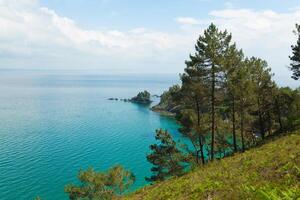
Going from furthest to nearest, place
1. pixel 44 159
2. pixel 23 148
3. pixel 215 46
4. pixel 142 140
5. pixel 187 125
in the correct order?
pixel 142 140
pixel 23 148
pixel 44 159
pixel 187 125
pixel 215 46

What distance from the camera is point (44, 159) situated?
7106 centimetres

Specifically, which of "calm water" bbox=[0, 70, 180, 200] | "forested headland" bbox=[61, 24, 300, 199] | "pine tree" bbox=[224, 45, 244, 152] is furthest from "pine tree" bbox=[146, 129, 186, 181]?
"calm water" bbox=[0, 70, 180, 200]

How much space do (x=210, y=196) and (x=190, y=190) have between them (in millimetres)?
3862

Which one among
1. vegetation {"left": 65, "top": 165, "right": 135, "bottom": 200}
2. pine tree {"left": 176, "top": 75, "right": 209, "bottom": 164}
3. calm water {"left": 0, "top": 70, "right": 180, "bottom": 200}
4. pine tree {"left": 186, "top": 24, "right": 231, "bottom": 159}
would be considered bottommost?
calm water {"left": 0, "top": 70, "right": 180, "bottom": 200}

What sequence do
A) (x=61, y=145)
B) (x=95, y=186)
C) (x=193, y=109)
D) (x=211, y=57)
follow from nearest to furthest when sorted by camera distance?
(x=211, y=57) → (x=193, y=109) → (x=95, y=186) → (x=61, y=145)

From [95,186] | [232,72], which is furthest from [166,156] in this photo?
[232,72]

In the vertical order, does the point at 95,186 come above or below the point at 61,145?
above

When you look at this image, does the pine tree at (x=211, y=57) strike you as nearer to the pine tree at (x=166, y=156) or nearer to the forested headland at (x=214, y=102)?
the forested headland at (x=214, y=102)

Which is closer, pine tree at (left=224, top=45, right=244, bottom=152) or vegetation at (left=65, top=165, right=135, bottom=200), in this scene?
pine tree at (left=224, top=45, right=244, bottom=152)

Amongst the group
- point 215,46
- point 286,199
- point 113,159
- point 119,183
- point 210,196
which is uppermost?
point 215,46

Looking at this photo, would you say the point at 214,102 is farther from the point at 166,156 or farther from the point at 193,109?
the point at 166,156

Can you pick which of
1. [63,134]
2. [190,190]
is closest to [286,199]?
[190,190]

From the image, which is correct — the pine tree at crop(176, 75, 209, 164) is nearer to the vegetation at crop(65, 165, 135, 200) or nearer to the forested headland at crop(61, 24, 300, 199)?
the forested headland at crop(61, 24, 300, 199)

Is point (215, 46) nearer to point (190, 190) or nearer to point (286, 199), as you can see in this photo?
point (190, 190)
